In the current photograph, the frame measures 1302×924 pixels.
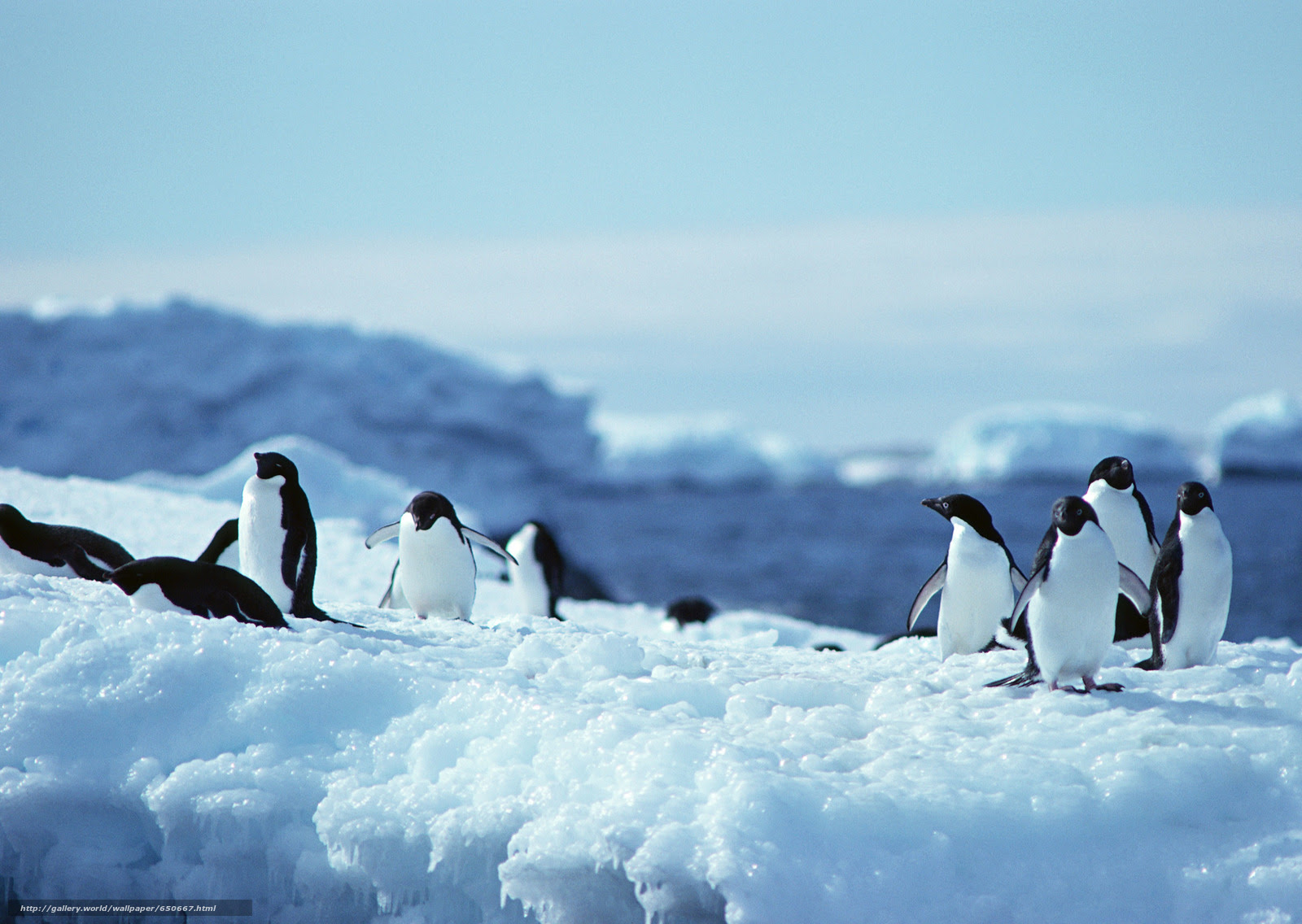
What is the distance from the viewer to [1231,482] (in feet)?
227

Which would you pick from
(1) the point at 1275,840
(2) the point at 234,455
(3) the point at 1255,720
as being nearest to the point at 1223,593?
(3) the point at 1255,720

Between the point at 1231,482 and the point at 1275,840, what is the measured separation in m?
73.6

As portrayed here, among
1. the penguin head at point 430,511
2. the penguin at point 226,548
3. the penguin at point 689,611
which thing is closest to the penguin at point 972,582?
the penguin head at point 430,511

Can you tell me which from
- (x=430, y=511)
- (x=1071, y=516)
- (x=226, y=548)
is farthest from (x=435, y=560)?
(x=1071, y=516)

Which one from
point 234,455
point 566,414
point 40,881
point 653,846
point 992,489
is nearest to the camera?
point 653,846

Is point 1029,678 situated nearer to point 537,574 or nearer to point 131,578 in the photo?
point 131,578

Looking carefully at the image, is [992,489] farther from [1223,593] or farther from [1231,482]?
[1223,593]

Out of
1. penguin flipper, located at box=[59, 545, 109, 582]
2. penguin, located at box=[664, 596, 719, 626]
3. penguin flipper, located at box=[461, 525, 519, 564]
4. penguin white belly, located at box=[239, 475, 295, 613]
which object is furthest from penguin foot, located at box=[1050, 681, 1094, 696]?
penguin, located at box=[664, 596, 719, 626]

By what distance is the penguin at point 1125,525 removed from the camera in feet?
16.3

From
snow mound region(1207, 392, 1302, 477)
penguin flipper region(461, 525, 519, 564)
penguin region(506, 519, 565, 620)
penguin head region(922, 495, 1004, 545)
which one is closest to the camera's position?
penguin head region(922, 495, 1004, 545)

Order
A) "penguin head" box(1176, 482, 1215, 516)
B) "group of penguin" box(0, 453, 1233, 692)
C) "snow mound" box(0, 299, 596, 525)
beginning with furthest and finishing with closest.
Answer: "snow mound" box(0, 299, 596, 525), "penguin head" box(1176, 482, 1215, 516), "group of penguin" box(0, 453, 1233, 692)

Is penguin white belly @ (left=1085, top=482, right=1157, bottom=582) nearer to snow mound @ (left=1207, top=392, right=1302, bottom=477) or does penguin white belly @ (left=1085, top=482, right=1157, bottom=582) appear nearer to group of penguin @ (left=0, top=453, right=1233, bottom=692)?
→ group of penguin @ (left=0, top=453, right=1233, bottom=692)

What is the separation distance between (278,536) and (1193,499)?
146 inches

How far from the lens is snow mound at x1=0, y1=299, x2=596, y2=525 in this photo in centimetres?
2502
